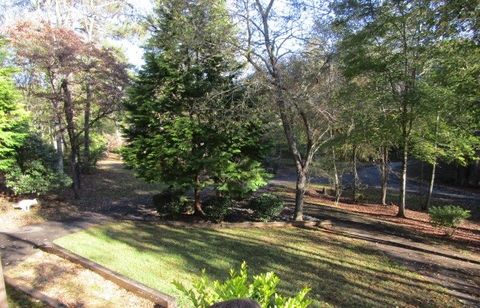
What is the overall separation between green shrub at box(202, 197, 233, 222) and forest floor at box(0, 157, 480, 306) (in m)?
2.11

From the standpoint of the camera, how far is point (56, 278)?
6.40 metres

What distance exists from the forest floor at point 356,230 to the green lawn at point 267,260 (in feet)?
1.64

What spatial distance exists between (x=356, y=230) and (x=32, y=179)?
12.6 m

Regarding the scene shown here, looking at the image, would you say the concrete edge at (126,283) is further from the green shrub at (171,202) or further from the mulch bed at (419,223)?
the mulch bed at (419,223)

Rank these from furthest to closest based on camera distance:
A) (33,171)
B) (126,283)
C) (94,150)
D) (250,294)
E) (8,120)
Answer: (94,150), (33,171), (8,120), (126,283), (250,294)

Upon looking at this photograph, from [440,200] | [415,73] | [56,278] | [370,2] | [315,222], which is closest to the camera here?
[56,278]

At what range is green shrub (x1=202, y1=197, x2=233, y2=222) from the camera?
13.1 m

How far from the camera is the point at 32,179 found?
13305 mm

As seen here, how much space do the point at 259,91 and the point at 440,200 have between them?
631 inches

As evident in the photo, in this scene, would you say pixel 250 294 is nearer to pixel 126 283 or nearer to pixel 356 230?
pixel 126 283

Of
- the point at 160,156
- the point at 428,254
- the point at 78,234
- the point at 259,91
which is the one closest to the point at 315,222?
the point at 428,254

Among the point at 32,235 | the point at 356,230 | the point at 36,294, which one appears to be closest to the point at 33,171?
the point at 32,235

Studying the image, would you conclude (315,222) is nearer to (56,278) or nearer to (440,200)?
(56,278)

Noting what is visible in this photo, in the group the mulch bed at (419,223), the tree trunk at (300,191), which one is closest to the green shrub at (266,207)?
the tree trunk at (300,191)
